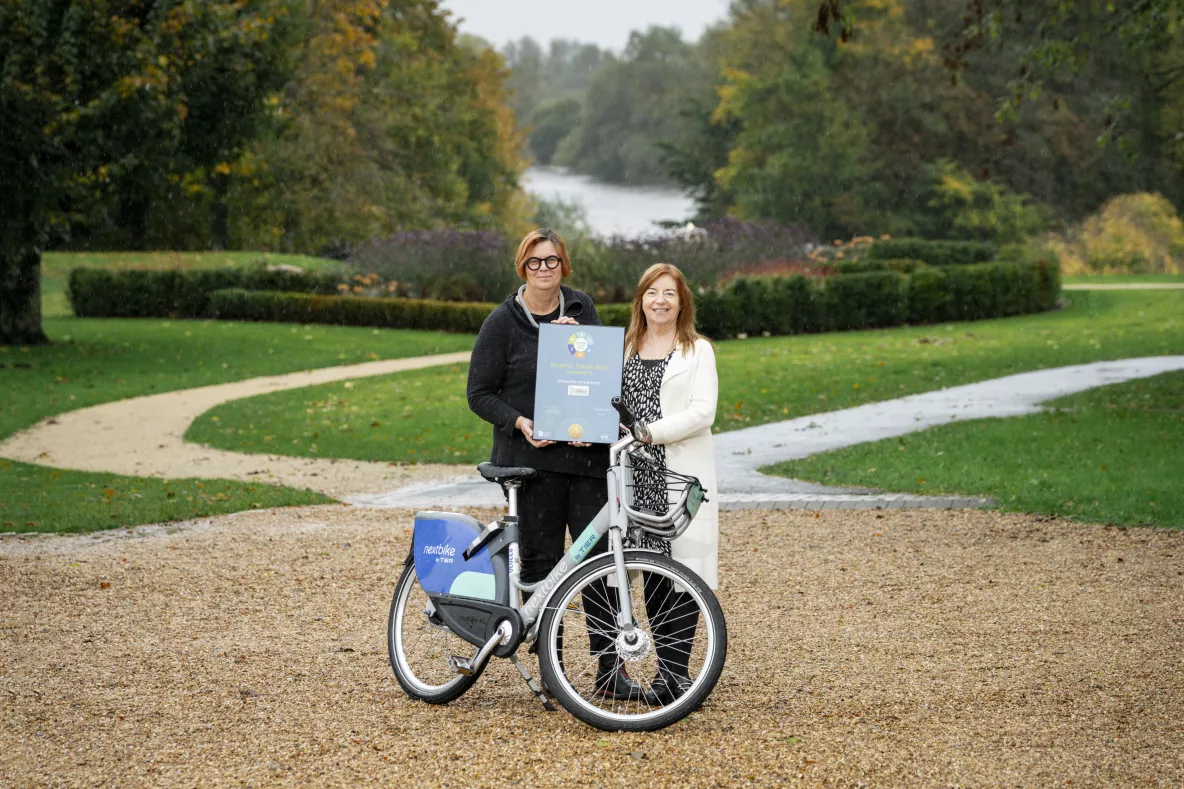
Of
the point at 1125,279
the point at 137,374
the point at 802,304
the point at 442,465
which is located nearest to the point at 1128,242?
the point at 1125,279

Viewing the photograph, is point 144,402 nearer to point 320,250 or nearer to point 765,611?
point 765,611

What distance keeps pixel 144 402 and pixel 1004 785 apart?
520 inches

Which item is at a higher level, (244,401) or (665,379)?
(665,379)

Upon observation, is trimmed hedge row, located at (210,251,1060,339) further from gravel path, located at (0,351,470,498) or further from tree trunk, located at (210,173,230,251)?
tree trunk, located at (210,173,230,251)

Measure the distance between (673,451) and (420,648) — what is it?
129cm

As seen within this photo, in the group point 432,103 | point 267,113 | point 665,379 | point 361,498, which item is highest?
point 432,103

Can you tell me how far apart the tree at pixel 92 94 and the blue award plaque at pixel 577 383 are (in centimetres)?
1431

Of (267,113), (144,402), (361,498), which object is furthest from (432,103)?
(361,498)

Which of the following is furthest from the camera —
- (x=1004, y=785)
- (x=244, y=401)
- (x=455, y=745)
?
(x=244, y=401)

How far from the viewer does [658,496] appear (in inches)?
175

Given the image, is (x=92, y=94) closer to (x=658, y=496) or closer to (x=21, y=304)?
(x=21, y=304)

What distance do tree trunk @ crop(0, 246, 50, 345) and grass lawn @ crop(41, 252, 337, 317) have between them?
808 centimetres

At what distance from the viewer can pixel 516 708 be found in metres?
4.62

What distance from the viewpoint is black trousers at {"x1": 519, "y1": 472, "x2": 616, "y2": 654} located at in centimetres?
452
